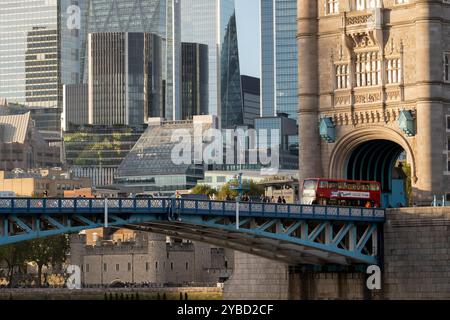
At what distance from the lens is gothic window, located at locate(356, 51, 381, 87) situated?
6014 inches

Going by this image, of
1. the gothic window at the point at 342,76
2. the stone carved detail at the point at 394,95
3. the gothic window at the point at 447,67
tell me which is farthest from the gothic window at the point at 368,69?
the gothic window at the point at 447,67

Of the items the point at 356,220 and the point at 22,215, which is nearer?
the point at 22,215

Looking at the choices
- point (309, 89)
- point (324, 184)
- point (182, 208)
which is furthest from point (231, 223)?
point (309, 89)

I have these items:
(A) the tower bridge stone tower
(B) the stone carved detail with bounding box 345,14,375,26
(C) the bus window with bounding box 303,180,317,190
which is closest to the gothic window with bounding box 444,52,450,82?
(A) the tower bridge stone tower

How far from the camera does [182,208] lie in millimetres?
127562

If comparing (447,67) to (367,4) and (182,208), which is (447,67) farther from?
(182,208)

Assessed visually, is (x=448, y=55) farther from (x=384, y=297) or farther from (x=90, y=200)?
(x=90, y=200)

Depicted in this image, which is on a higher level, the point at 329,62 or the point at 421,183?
the point at 329,62

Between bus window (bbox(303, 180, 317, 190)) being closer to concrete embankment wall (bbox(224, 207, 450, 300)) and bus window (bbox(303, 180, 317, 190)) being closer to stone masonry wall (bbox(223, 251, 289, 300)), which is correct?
concrete embankment wall (bbox(224, 207, 450, 300))

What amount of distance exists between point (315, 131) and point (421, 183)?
13.1 m
